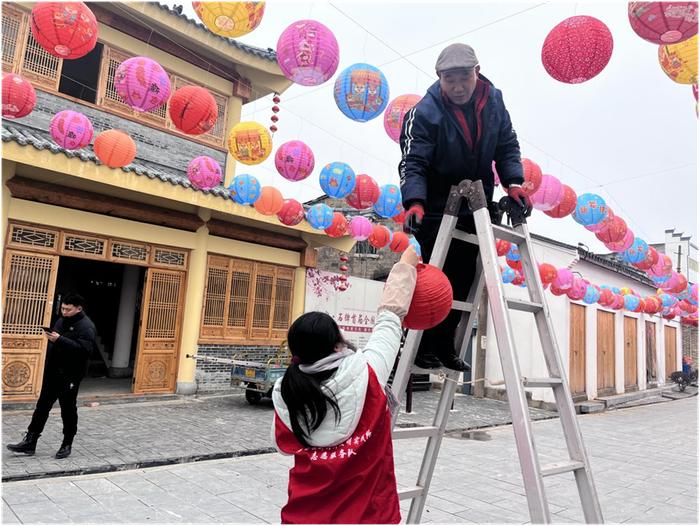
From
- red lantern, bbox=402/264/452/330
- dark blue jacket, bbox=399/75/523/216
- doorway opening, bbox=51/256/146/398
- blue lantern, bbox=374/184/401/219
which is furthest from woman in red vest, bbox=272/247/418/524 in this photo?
doorway opening, bbox=51/256/146/398

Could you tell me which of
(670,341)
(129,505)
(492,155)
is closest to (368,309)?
(129,505)

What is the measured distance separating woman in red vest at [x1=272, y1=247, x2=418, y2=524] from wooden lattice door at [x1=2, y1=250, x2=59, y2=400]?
310 inches

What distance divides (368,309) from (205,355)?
4.97 m

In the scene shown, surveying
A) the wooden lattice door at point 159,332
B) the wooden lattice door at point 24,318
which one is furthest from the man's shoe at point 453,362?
the wooden lattice door at point 159,332

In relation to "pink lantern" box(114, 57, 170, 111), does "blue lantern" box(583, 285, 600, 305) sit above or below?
below

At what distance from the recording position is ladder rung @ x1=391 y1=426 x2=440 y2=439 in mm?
2531

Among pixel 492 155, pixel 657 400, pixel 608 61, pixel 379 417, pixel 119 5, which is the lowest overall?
pixel 657 400

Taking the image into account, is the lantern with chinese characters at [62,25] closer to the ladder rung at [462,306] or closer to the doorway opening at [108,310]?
the ladder rung at [462,306]

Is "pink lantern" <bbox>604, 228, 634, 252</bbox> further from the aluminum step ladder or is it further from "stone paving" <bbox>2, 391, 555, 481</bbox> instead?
the aluminum step ladder

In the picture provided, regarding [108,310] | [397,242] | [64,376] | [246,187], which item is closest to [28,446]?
[64,376]

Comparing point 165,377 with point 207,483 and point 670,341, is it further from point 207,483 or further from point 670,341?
point 670,341

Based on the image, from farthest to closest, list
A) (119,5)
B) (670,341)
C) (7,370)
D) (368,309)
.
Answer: (670,341), (368,309), (119,5), (7,370)

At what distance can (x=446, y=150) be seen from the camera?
2641mm

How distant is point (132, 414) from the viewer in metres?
8.34
